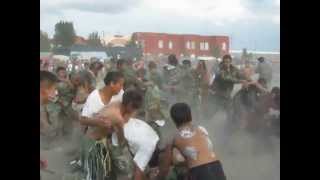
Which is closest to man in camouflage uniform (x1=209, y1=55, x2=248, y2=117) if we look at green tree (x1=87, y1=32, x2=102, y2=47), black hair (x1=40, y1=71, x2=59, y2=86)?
green tree (x1=87, y1=32, x2=102, y2=47)

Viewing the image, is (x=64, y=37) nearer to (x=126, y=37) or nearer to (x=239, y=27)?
(x=126, y=37)

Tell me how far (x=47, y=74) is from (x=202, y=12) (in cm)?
118

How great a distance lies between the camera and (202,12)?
12.9 feet

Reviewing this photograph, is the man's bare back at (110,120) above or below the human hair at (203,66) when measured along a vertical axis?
below

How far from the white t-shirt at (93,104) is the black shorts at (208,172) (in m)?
0.76

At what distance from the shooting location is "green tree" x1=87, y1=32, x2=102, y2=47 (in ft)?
12.6

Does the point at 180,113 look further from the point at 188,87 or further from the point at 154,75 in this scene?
the point at 154,75

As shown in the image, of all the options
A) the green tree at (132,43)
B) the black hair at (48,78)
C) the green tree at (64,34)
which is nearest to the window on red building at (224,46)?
the green tree at (132,43)

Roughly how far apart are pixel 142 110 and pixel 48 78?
70 cm

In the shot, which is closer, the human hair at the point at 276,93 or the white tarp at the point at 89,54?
the white tarp at the point at 89,54

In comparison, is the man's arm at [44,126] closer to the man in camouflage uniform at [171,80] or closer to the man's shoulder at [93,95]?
the man's shoulder at [93,95]

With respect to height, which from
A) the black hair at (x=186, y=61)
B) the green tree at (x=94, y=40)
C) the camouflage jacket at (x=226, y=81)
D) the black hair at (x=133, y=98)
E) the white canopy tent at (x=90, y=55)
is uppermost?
the green tree at (x=94, y=40)

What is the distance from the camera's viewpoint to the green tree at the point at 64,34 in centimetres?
381
